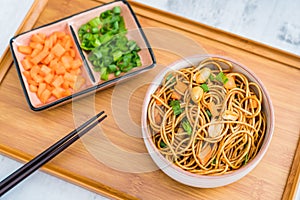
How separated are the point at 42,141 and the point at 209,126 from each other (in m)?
0.60

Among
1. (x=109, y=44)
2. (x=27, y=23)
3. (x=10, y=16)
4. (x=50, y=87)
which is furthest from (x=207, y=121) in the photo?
(x=10, y=16)

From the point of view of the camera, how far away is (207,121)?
1571mm

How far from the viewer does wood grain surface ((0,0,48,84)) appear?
1.75 m

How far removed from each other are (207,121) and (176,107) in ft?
0.39

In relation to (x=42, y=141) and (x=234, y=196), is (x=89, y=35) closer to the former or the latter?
(x=42, y=141)

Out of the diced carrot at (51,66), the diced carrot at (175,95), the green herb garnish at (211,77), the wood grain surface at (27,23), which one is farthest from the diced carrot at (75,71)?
the green herb garnish at (211,77)

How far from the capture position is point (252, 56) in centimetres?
176

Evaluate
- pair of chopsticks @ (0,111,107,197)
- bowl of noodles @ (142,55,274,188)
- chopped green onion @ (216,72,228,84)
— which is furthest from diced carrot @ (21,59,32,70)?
chopped green onion @ (216,72,228,84)

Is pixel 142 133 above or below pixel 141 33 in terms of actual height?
below

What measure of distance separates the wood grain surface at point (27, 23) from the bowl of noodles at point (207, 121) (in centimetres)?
58

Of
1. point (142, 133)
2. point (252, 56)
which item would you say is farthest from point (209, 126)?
point (252, 56)

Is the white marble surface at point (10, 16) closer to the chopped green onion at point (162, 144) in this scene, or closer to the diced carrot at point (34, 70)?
the diced carrot at point (34, 70)

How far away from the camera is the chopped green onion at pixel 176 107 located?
62.4 inches

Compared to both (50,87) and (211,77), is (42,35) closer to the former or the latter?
(50,87)
